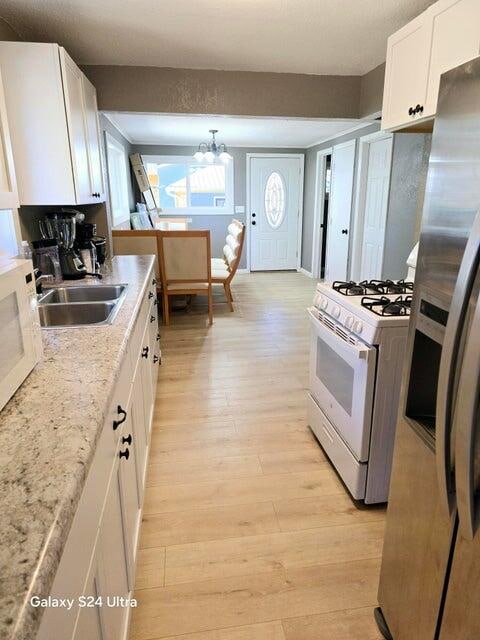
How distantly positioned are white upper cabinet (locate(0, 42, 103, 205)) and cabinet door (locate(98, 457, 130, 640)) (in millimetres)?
1789

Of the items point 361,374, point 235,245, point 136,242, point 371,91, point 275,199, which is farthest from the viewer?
point 275,199

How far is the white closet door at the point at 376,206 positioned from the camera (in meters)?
4.23

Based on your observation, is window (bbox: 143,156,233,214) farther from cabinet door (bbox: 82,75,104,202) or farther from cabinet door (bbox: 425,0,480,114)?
cabinet door (bbox: 425,0,480,114)

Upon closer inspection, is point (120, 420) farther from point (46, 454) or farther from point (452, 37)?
point (452, 37)

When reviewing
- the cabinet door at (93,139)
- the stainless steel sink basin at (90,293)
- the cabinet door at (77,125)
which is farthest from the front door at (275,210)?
the stainless steel sink basin at (90,293)

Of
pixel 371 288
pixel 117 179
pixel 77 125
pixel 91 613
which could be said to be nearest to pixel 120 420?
pixel 91 613

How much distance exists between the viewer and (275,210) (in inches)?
299

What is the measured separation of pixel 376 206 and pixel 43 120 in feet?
11.5

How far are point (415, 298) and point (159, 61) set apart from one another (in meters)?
2.87

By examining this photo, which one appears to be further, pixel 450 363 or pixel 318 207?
pixel 318 207

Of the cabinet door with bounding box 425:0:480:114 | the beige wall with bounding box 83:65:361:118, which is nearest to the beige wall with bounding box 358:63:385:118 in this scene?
the beige wall with bounding box 83:65:361:118

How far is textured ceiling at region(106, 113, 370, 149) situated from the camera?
15.4 feet

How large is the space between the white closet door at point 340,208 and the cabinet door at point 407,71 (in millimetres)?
2902

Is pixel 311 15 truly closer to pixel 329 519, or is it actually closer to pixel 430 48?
A: pixel 430 48
